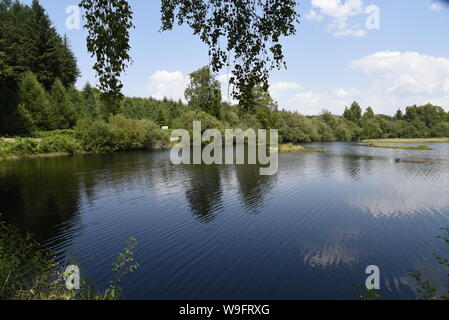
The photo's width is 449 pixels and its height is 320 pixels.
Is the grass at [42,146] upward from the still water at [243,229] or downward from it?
upward

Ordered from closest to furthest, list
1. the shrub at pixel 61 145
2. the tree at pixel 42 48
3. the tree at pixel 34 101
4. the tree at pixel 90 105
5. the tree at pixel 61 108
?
the shrub at pixel 61 145, the tree at pixel 34 101, the tree at pixel 61 108, the tree at pixel 42 48, the tree at pixel 90 105

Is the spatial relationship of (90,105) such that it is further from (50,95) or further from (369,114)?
(369,114)

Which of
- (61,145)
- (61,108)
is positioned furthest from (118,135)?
(61,108)

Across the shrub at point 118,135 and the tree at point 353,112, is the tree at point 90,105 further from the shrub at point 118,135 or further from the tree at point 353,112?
the tree at point 353,112

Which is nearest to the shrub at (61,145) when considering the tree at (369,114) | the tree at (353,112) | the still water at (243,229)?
the still water at (243,229)

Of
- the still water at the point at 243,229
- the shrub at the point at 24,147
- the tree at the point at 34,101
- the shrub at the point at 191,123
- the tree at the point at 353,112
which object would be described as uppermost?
the tree at the point at 353,112

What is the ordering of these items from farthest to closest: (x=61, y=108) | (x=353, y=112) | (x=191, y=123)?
(x=353, y=112) → (x=191, y=123) → (x=61, y=108)

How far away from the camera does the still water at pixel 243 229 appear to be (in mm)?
10117

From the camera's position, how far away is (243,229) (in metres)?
15.7

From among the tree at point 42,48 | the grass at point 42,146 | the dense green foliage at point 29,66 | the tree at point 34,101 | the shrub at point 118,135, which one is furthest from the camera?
the tree at point 42,48

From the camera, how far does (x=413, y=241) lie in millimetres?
13688

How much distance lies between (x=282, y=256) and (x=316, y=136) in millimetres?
106859

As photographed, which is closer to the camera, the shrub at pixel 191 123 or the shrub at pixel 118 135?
the shrub at pixel 118 135

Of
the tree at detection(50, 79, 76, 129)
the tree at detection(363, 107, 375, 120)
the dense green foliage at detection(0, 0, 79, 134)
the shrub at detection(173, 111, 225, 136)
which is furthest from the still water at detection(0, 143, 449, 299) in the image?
the tree at detection(363, 107, 375, 120)
